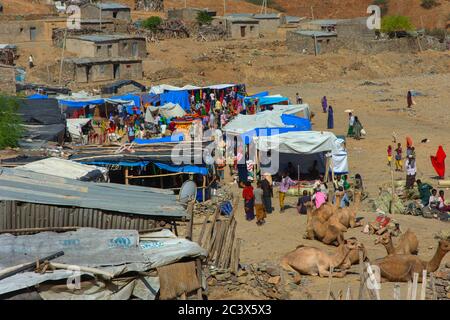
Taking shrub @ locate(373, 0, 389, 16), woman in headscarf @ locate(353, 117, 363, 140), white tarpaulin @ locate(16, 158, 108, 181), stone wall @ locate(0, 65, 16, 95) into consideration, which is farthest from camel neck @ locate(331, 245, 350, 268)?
shrub @ locate(373, 0, 389, 16)

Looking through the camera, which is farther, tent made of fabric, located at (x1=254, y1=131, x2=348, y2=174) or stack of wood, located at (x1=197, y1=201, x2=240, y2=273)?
tent made of fabric, located at (x1=254, y1=131, x2=348, y2=174)

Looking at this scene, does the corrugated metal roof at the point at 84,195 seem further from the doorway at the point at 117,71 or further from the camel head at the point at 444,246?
the doorway at the point at 117,71

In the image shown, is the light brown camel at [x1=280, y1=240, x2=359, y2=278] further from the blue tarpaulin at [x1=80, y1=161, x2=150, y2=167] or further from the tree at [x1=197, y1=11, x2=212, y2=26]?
the tree at [x1=197, y1=11, x2=212, y2=26]

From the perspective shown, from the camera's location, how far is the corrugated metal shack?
1145 cm

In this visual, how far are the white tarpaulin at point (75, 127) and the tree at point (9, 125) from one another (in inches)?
155

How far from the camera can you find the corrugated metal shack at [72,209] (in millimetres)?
11453

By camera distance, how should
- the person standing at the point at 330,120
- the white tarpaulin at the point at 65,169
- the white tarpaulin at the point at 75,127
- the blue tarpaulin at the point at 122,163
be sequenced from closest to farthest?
the white tarpaulin at the point at 65,169
the blue tarpaulin at the point at 122,163
the white tarpaulin at the point at 75,127
the person standing at the point at 330,120

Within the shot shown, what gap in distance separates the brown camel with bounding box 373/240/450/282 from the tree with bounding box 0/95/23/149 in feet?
32.2

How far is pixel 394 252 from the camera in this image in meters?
13.0

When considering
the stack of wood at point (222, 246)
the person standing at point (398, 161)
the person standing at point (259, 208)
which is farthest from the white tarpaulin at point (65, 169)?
the person standing at point (398, 161)

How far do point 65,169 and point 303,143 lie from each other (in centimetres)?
611
